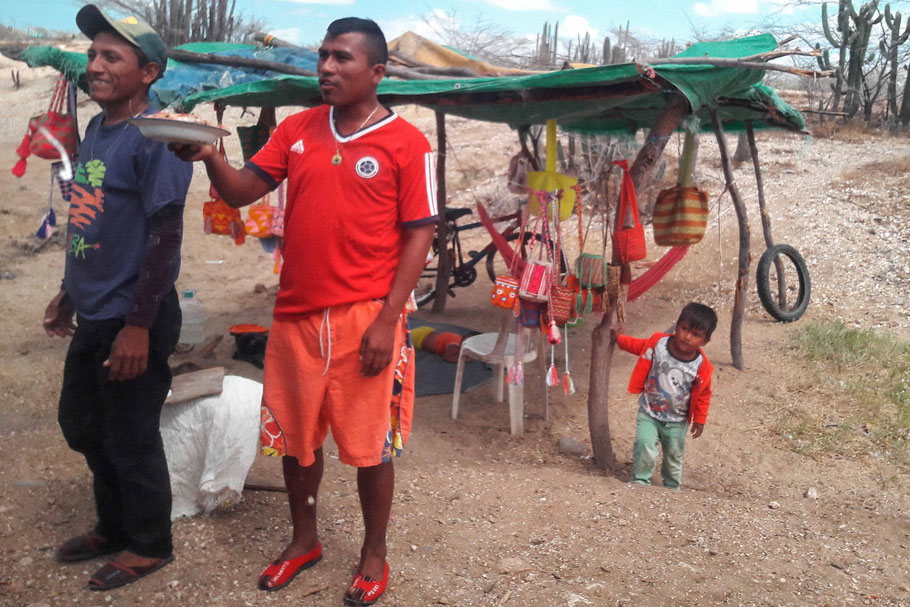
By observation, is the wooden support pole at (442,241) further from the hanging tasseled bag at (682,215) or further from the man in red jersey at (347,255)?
the man in red jersey at (347,255)

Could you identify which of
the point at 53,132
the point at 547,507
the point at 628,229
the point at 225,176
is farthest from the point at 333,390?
the point at 53,132

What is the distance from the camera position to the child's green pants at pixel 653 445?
11.8ft

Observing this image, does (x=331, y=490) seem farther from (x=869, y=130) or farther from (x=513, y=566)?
(x=869, y=130)

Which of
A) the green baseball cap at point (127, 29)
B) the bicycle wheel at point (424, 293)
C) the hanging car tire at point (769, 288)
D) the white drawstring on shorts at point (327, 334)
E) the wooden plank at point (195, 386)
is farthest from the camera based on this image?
the bicycle wheel at point (424, 293)

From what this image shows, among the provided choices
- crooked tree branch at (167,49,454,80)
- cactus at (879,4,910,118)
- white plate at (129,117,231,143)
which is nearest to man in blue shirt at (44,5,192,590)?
white plate at (129,117,231,143)

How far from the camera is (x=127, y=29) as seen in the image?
1.87 meters

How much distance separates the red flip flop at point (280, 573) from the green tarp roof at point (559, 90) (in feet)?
8.15

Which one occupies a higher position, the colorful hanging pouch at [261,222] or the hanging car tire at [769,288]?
the colorful hanging pouch at [261,222]

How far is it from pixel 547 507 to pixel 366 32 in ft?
6.73

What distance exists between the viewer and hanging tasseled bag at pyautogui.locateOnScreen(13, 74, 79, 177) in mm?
3771

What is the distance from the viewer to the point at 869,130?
15.4 m

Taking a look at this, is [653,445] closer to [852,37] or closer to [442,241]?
[442,241]

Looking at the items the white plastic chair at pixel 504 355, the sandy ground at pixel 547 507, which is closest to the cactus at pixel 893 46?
the sandy ground at pixel 547 507

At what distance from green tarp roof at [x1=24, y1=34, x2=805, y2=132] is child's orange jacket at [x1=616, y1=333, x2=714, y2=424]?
3.93 ft
